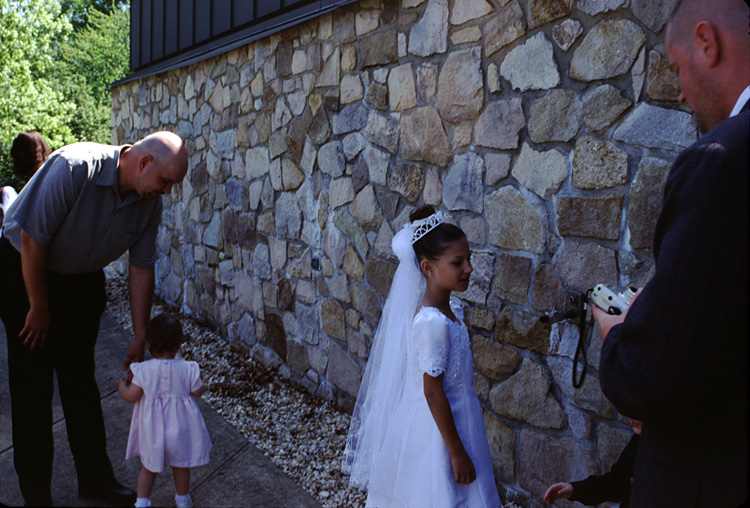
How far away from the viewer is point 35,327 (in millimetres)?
2406

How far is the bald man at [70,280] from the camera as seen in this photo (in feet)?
7.84

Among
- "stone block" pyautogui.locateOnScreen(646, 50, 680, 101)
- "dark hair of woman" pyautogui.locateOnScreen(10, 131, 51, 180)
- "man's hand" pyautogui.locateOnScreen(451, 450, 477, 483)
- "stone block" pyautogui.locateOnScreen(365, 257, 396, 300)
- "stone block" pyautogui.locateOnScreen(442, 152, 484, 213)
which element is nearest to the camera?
"man's hand" pyautogui.locateOnScreen(451, 450, 477, 483)

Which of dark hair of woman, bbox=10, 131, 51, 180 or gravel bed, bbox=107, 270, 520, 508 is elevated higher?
dark hair of woman, bbox=10, 131, 51, 180

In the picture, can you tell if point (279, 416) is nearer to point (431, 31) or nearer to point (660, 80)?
point (431, 31)

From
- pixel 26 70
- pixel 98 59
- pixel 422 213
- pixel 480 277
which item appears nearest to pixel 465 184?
pixel 480 277

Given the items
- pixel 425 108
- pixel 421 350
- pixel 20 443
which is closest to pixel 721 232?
pixel 421 350

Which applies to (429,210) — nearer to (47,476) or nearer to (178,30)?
(47,476)

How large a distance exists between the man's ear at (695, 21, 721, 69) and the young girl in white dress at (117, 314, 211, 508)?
225cm

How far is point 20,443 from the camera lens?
251 cm

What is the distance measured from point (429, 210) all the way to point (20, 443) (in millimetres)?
2108

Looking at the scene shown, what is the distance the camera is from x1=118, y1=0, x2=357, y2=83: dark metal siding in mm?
4113

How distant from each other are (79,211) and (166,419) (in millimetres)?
1019

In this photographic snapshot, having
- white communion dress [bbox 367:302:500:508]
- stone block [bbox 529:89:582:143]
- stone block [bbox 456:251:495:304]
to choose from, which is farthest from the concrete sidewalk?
stone block [bbox 529:89:582:143]

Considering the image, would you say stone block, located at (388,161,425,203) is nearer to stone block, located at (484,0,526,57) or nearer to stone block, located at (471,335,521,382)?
stone block, located at (484,0,526,57)
